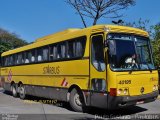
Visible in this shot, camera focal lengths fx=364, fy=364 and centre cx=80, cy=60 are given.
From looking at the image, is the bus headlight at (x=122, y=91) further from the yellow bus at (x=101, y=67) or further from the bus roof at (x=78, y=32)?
the bus roof at (x=78, y=32)

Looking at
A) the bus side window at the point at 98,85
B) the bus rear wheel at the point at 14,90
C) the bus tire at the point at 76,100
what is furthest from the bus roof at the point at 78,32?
the bus rear wheel at the point at 14,90

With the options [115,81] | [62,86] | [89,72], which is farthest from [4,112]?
[115,81]

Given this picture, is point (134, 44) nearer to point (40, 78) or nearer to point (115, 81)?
point (115, 81)

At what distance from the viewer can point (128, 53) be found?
41.2 ft

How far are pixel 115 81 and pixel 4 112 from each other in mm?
4791

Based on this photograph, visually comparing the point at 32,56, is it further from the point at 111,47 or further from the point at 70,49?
the point at 111,47

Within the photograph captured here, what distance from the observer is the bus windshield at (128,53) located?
12.2 metres

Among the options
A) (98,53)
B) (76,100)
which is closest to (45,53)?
(76,100)

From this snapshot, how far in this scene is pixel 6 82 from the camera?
928 inches

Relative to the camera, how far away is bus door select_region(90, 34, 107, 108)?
1230 cm

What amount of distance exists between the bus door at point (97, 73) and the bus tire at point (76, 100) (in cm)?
98

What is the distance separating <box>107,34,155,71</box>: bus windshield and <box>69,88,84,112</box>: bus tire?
2.38 m

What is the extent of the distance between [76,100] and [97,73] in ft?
6.39

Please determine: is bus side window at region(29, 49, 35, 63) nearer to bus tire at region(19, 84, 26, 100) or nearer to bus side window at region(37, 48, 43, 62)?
bus side window at region(37, 48, 43, 62)
